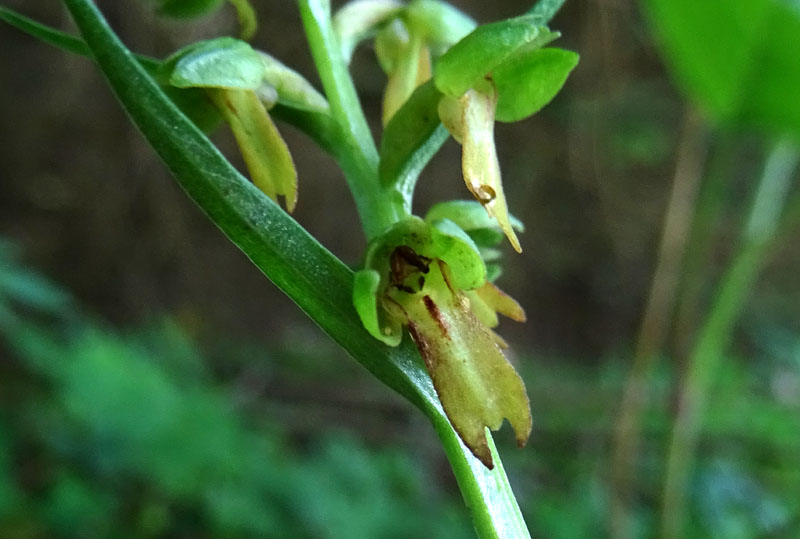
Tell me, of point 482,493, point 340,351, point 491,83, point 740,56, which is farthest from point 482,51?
point 340,351

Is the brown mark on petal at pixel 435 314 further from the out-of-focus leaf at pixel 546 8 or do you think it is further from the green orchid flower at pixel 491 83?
the out-of-focus leaf at pixel 546 8

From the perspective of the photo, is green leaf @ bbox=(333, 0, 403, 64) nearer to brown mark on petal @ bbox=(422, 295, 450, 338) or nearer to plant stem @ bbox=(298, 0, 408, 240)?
plant stem @ bbox=(298, 0, 408, 240)

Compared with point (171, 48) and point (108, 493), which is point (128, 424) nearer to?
point (108, 493)

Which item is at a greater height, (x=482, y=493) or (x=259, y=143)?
(x=259, y=143)

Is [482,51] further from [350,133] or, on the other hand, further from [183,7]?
[183,7]

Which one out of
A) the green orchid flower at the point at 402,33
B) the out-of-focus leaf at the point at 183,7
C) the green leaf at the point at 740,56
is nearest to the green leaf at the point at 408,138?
the green orchid flower at the point at 402,33

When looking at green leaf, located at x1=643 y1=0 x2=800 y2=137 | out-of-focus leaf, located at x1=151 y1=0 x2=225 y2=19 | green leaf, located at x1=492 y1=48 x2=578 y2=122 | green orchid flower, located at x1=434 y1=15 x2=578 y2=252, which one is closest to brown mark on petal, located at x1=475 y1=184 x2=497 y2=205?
green orchid flower, located at x1=434 y1=15 x2=578 y2=252
